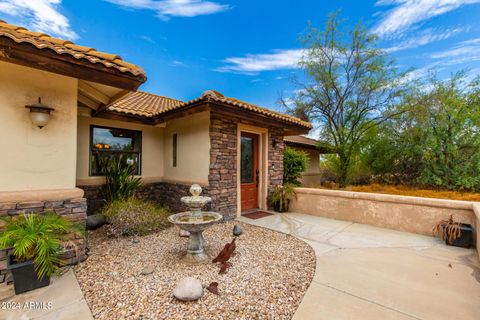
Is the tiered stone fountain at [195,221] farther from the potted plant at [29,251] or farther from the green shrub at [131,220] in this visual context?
the green shrub at [131,220]

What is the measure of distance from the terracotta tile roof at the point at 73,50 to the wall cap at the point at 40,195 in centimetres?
196

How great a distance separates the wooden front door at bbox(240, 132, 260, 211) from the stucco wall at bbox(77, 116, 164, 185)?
9.44 feet

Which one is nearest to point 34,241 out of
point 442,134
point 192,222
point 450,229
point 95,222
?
point 192,222

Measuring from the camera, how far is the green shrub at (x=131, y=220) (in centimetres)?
435

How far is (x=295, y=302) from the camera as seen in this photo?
2248 mm

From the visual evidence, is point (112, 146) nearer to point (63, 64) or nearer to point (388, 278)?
point (63, 64)

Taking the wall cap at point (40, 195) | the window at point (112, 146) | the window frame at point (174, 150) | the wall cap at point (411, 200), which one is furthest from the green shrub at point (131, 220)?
the wall cap at point (411, 200)

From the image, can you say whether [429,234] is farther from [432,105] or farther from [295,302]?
[432,105]

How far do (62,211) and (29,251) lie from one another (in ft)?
2.51

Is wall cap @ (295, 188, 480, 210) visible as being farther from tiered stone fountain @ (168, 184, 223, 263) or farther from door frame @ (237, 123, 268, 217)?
tiered stone fountain @ (168, 184, 223, 263)

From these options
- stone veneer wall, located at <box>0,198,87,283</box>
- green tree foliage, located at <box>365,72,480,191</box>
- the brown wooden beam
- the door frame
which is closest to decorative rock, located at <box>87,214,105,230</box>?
stone veneer wall, located at <box>0,198,87,283</box>

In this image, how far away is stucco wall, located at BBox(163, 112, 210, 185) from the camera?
17.9 feet

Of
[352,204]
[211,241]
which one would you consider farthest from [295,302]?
[352,204]

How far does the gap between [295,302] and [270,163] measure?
15.8ft
